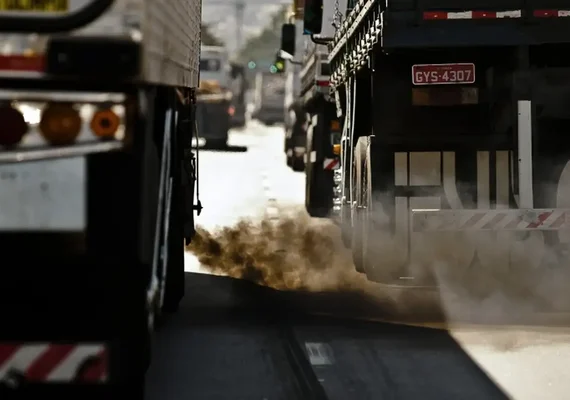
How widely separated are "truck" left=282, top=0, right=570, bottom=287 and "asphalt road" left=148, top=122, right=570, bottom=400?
430 millimetres

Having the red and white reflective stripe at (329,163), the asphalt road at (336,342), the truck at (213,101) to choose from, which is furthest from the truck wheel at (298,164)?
the asphalt road at (336,342)

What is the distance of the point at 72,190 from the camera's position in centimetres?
557

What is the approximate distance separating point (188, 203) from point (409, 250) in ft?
6.46

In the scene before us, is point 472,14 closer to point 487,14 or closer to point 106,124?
point 487,14

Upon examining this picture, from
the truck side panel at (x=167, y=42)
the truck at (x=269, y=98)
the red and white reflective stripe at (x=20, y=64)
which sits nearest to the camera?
the red and white reflective stripe at (x=20, y=64)

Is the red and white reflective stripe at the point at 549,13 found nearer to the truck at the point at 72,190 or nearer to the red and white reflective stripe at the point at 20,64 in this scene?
the truck at the point at 72,190

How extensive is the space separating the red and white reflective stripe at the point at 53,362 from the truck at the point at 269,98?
75.1m

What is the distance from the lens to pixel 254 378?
332 inches

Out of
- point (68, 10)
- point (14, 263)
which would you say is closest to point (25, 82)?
point (68, 10)

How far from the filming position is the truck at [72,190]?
5551 mm

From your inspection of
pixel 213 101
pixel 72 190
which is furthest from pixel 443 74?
pixel 213 101

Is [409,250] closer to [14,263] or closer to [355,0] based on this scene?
[355,0]

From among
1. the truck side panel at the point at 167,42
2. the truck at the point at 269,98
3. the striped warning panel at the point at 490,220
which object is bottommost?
the striped warning panel at the point at 490,220

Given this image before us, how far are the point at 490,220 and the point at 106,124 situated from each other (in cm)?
568
